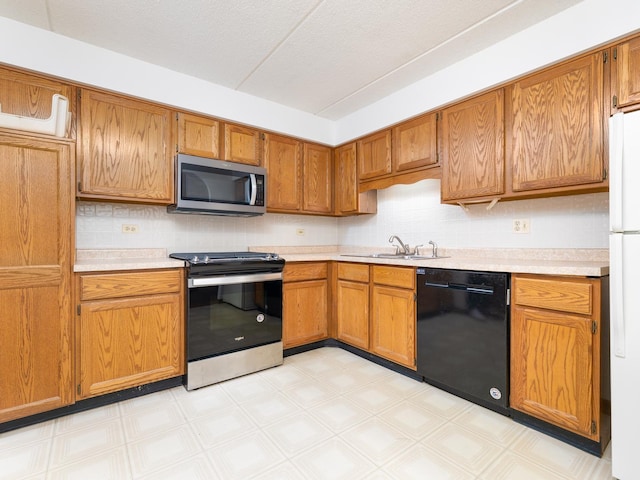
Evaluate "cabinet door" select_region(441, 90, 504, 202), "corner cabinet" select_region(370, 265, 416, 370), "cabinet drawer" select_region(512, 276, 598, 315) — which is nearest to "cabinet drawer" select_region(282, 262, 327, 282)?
"corner cabinet" select_region(370, 265, 416, 370)

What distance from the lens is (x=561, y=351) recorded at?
5.62ft

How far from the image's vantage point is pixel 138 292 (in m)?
2.16

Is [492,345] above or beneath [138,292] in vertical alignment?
beneath

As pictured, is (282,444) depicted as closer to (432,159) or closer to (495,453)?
(495,453)

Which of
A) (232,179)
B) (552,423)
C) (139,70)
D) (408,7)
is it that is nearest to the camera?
(552,423)

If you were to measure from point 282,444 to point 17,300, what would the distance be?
5.45 feet

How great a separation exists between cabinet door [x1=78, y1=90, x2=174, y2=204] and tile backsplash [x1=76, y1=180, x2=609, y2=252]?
0.93 feet

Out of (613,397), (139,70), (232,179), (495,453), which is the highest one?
(139,70)

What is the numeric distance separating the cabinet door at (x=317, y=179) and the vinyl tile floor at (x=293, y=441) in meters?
1.87

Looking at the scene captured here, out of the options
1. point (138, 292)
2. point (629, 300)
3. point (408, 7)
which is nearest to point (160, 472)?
point (138, 292)

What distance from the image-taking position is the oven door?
7.65 feet

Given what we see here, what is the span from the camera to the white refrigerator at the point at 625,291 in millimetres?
1348

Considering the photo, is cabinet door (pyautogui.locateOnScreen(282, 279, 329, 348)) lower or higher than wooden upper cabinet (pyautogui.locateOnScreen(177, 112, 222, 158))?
lower

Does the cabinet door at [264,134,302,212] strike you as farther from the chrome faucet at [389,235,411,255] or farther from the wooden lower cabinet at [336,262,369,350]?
the chrome faucet at [389,235,411,255]
